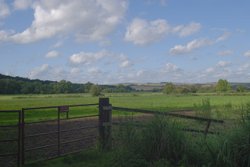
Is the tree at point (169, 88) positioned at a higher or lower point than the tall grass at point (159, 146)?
higher

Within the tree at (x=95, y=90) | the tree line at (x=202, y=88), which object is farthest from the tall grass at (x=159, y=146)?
the tree line at (x=202, y=88)

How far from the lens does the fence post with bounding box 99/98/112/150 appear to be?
422 inches

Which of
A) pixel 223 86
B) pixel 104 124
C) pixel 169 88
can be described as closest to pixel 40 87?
pixel 169 88

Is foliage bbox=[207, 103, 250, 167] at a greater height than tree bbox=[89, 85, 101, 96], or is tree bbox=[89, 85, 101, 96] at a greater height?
tree bbox=[89, 85, 101, 96]

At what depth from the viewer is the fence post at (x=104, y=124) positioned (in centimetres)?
1073

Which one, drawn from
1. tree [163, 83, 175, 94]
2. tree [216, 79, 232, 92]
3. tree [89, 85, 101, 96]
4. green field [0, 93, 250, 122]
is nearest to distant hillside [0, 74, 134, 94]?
tree [89, 85, 101, 96]

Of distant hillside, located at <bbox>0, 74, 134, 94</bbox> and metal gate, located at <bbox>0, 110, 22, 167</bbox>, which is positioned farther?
distant hillside, located at <bbox>0, 74, 134, 94</bbox>

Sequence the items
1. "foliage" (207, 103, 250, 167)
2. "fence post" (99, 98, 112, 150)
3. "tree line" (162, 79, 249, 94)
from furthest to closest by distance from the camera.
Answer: "tree line" (162, 79, 249, 94) → "fence post" (99, 98, 112, 150) → "foliage" (207, 103, 250, 167)

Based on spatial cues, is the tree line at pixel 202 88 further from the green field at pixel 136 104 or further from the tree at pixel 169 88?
the green field at pixel 136 104

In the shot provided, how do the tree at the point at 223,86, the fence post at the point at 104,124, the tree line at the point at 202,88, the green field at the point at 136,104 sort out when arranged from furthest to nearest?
the tree at the point at 223,86
the tree line at the point at 202,88
the green field at the point at 136,104
the fence post at the point at 104,124

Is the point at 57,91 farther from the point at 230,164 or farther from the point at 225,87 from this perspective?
the point at 230,164

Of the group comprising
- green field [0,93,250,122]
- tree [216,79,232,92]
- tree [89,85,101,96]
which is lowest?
→ green field [0,93,250,122]

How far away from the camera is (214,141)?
8.06m

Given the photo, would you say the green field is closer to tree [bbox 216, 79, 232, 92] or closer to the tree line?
the tree line
